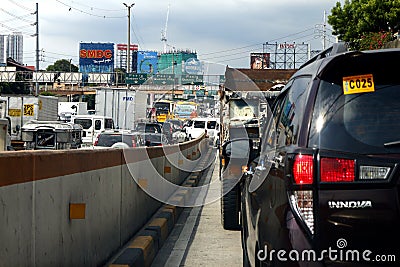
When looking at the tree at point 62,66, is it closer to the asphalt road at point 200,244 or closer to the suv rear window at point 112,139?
the suv rear window at point 112,139

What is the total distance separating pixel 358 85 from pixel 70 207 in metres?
2.99

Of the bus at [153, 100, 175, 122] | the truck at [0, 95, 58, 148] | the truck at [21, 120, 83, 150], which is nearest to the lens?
the truck at [21, 120, 83, 150]

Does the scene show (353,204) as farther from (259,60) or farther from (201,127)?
(259,60)

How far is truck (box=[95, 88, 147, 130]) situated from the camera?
38750 mm

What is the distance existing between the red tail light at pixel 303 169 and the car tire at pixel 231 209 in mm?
6132

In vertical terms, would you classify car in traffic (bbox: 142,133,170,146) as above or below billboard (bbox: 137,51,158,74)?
below

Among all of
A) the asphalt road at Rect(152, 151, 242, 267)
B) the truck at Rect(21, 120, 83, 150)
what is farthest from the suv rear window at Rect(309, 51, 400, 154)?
the truck at Rect(21, 120, 83, 150)

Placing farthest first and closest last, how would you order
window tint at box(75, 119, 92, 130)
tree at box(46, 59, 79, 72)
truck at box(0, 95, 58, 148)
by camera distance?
1. tree at box(46, 59, 79, 72)
2. window tint at box(75, 119, 92, 130)
3. truck at box(0, 95, 58, 148)

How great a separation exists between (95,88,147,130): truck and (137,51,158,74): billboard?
8553 centimetres

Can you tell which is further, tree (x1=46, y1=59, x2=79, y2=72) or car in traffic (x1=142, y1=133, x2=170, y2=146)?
tree (x1=46, y1=59, x2=79, y2=72)

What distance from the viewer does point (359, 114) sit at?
135 inches

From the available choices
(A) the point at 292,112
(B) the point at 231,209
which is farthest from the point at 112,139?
(A) the point at 292,112

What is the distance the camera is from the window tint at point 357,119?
336 centimetres

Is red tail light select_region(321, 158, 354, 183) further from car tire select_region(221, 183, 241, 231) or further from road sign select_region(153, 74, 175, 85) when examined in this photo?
road sign select_region(153, 74, 175, 85)
